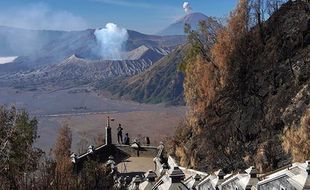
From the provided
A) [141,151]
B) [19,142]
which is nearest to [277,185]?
[19,142]

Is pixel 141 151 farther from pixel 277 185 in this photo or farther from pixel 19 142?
pixel 277 185

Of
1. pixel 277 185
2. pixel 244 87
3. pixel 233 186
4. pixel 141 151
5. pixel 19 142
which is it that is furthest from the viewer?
pixel 141 151

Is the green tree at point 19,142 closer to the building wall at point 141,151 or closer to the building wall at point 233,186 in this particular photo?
the building wall at point 233,186

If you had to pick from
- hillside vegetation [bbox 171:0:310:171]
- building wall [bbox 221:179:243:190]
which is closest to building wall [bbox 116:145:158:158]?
hillside vegetation [bbox 171:0:310:171]

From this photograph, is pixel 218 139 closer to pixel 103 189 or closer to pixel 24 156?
pixel 24 156

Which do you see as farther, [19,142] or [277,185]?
[19,142]

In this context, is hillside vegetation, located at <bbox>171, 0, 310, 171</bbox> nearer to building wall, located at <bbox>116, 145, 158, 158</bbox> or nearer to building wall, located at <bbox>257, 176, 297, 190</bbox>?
building wall, located at <bbox>116, 145, 158, 158</bbox>

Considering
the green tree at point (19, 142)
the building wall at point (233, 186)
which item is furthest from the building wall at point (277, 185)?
the green tree at point (19, 142)

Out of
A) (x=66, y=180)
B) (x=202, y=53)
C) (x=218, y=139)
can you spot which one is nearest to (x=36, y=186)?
(x=66, y=180)

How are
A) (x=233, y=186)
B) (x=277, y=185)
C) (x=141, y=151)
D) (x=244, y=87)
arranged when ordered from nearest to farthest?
1. (x=277, y=185)
2. (x=233, y=186)
3. (x=244, y=87)
4. (x=141, y=151)
